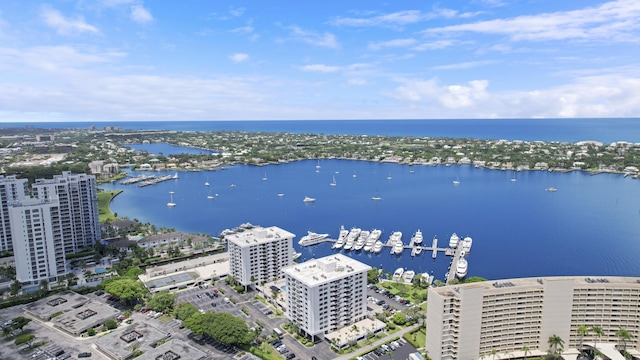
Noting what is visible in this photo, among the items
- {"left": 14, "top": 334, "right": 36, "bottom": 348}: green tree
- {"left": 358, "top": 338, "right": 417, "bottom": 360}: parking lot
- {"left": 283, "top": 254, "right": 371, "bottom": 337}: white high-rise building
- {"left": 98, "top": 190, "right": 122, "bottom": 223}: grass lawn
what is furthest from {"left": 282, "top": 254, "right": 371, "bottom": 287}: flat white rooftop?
{"left": 98, "top": 190, "right": 122, "bottom": 223}: grass lawn

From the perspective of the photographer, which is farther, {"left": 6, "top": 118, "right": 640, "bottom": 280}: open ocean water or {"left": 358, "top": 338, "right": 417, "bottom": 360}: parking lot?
{"left": 6, "top": 118, "right": 640, "bottom": 280}: open ocean water

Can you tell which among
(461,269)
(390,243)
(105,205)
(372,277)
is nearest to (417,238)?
(390,243)

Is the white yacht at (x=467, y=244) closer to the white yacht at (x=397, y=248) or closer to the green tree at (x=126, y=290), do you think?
the white yacht at (x=397, y=248)

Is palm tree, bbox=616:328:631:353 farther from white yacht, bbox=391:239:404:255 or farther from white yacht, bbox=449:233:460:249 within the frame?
white yacht, bbox=391:239:404:255

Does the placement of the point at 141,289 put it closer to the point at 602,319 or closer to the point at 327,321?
the point at 327,321

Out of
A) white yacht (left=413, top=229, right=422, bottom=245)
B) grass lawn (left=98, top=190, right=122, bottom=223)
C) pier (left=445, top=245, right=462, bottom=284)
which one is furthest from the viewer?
grass lawn (left=98, top=190, right=122, bottom=223)

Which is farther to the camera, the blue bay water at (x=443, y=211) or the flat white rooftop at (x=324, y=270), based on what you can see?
the blue bay water at (x=443, y=211)

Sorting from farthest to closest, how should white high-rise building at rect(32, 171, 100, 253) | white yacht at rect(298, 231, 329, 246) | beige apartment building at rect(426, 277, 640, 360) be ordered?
white yacht at rect(298, 231, 329, 246)
white high-rise building at rect(32, 171, 100, 253)
beige apartment building at rect(426, 277, 640, 360)

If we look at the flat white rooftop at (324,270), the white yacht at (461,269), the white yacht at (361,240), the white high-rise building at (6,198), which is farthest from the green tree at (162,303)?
the white yacht at (461,269)
